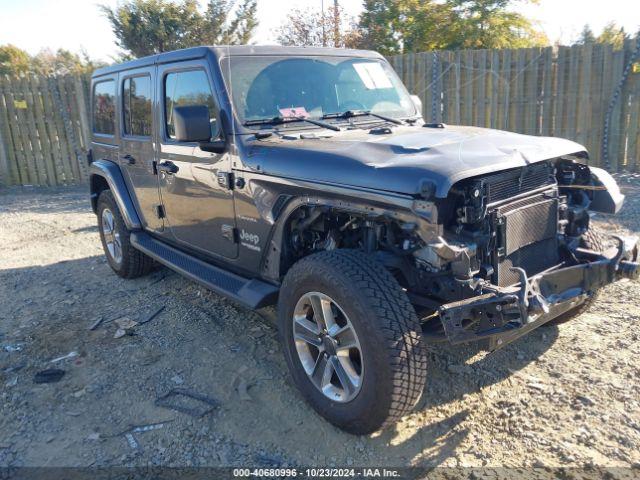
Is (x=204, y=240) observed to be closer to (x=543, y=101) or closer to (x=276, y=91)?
(x=276, y=91)

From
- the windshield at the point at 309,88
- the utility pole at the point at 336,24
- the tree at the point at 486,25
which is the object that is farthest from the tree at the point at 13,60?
the windshield at the point at 309,88

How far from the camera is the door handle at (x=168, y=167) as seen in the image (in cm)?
434

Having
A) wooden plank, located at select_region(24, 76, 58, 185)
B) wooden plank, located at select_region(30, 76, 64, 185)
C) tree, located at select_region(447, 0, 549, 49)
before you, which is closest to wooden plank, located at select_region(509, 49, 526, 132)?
tree, located at select_region(447, 0, 549, 49)

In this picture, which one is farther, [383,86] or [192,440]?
[383,86]

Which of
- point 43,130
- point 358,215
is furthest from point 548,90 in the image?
point 43,130

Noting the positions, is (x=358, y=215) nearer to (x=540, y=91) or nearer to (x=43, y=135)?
(x=540, y=91)

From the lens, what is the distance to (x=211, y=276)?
411 centimetres

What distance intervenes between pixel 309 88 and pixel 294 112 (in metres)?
0.29

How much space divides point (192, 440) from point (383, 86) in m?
3.16

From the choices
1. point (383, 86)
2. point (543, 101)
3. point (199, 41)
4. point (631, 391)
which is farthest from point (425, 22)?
point (631, 391)

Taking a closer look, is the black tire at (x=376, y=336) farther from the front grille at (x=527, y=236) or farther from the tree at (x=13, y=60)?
the tree at (x=13, y=60)

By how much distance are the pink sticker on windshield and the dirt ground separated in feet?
5.60

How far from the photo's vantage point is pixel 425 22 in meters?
13.5

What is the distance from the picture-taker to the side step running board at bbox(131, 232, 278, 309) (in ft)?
11.6
